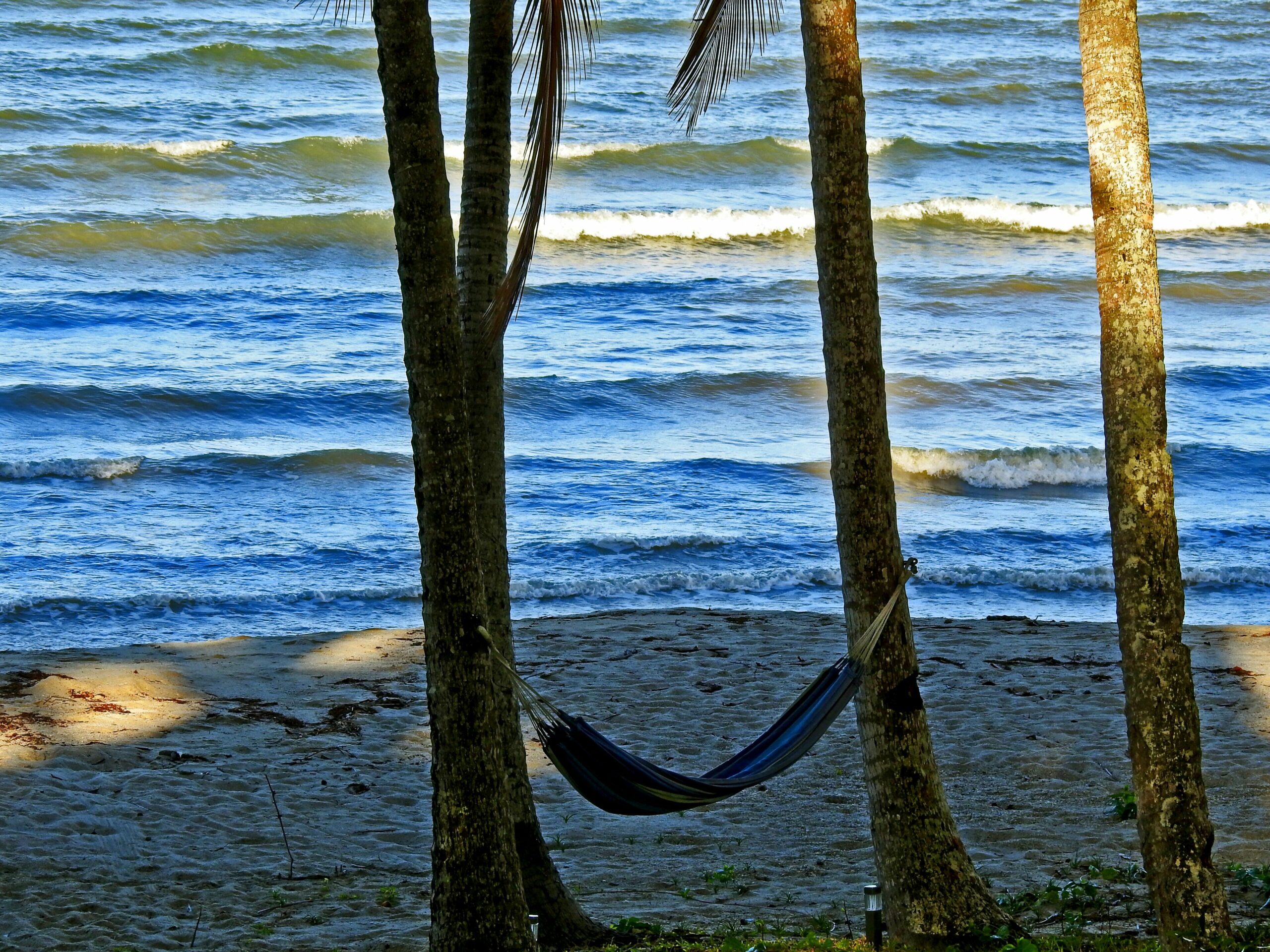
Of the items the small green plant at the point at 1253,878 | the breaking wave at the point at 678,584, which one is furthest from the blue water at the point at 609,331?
the small green plant at the point at 1253,878

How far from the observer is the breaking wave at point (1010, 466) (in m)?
12.4

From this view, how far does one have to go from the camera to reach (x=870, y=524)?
13.3ft

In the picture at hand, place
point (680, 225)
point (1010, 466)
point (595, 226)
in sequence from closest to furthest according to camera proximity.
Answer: point (1010, 466)
point (595, 226)
point (680, 225)

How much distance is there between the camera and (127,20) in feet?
86.3

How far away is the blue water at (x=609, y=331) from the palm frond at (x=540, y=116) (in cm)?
563

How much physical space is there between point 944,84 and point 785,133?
4.76 m

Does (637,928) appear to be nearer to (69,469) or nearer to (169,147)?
(69,469)

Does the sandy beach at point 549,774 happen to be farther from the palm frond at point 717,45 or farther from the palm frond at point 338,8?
the palm frond at point 338,8

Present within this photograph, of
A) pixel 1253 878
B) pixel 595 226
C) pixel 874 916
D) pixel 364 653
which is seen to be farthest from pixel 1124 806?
pixel 595 226

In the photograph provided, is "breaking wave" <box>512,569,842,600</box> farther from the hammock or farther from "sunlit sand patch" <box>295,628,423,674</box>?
the hammock

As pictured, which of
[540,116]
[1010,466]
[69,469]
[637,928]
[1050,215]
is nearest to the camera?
[540,116]

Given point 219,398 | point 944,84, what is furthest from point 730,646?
point 944,84

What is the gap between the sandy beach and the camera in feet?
17.3

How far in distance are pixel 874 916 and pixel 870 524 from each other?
3.83 ft
